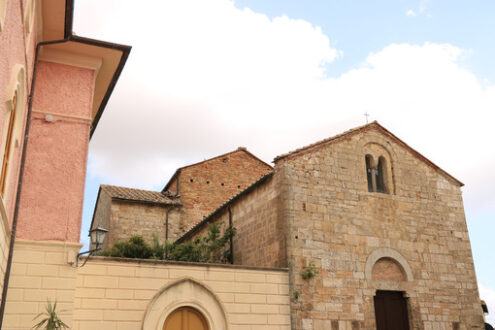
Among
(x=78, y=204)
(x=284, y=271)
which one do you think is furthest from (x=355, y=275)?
(x=78, y=204)

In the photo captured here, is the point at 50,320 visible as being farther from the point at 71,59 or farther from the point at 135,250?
the point at 135,250

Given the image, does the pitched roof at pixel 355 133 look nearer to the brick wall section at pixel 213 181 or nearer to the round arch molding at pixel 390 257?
the round arch molding at pixel 390 257

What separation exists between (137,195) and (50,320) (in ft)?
50.8

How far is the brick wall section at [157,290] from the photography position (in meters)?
10.2

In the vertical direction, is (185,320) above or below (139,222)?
below

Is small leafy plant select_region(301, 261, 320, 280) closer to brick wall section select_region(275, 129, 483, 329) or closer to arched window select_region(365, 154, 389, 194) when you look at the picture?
brick wall section select_region(275, 129, 483, 329)

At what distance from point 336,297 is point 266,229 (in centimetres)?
268

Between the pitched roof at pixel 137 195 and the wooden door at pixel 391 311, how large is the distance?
12.8 metres

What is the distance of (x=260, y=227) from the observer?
1415 cm

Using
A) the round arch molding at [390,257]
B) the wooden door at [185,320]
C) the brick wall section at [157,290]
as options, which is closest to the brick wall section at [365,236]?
the round arch molding at [390,257]

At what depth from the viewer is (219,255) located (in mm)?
16453

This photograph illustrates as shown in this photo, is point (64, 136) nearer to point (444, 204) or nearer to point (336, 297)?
point (336, 297)

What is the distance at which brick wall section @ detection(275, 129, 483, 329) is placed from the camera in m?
12.6

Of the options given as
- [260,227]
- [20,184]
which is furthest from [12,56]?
[260,227]
